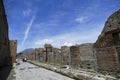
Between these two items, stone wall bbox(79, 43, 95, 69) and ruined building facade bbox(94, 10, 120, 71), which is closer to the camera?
ruined building facade bbox(94, 10, 120, 71)

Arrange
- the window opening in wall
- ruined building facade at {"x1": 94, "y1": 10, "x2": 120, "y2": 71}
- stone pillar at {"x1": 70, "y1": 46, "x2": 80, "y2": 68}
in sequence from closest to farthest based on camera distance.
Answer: ruined building facade at {"x1": 94, "y1": 10, "x2": 120, "y2": 71} → the window opening in wall → stone pillar at {"x1": 70, "y1": 46, "x2": 80, "y2": 68}

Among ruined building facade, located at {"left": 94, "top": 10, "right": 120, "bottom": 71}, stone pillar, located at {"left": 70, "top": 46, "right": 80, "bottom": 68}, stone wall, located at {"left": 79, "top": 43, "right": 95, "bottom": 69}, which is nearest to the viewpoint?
ruined building facade, located at {"left": 94, "top": 10, "right": 120, "bottom": 71}

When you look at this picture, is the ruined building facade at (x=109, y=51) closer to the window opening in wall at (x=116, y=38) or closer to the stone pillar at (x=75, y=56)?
the window opening in wall at (x=116, y=38)

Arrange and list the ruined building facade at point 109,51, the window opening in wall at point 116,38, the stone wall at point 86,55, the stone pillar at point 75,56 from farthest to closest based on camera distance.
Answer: the stone pillar at point 75,56 → the stone wall at point 86,55 → the window opening in wall at point 116,38 → the ruined building facade at point 109,51

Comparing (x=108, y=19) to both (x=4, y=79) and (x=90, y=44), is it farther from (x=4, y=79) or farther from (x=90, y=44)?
(x=4, y=79)

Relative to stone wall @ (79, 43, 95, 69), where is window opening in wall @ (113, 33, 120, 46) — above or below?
above

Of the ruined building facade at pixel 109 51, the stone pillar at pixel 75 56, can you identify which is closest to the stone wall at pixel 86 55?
the stone pillar at pixel 75 56

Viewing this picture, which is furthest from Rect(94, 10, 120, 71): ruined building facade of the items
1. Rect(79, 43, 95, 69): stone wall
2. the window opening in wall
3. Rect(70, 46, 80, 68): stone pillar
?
Rect(70, 46, 80, 68): stone pillar

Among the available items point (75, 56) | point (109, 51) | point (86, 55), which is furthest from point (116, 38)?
point (75, 56)

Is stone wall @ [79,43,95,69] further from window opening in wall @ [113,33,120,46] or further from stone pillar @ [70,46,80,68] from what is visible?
window opening in wall @ [113,33,120,46]

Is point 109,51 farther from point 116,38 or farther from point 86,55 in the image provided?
point 86,55

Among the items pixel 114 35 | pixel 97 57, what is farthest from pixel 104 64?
pixel 114 35

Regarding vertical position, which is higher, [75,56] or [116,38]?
[116,38]

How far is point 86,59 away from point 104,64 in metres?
2.59
